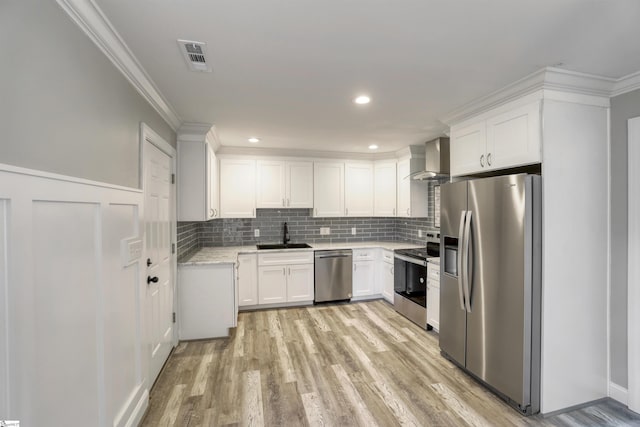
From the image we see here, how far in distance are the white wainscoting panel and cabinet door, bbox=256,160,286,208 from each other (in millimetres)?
2567

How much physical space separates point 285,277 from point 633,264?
3.55 m

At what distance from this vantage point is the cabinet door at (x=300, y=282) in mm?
4207

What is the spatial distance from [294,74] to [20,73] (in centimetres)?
142

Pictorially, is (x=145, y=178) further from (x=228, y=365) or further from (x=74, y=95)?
(x=228, y=365)

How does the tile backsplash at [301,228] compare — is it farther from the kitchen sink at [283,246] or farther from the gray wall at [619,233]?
the gray wall at [619,233]

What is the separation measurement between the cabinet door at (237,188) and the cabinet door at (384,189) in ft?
6.71

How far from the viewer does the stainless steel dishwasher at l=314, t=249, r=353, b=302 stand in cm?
431

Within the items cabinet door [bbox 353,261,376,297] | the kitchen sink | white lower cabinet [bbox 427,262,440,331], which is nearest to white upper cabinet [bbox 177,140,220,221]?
the kitchen sink

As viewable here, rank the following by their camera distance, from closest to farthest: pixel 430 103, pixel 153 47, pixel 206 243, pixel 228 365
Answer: pixel 153 47 < pixel 430 103 < pixel 228 365 < pixel 206 243

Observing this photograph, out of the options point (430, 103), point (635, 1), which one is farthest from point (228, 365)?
point (635, 1)

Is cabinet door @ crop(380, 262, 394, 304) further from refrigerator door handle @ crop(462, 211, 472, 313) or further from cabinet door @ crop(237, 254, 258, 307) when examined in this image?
cabinet door @ crop(237, 254, 258, 307)

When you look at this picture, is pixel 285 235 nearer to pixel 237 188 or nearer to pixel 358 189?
pixel 237 188

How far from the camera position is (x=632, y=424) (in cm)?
193

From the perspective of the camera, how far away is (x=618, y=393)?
6.98ft
